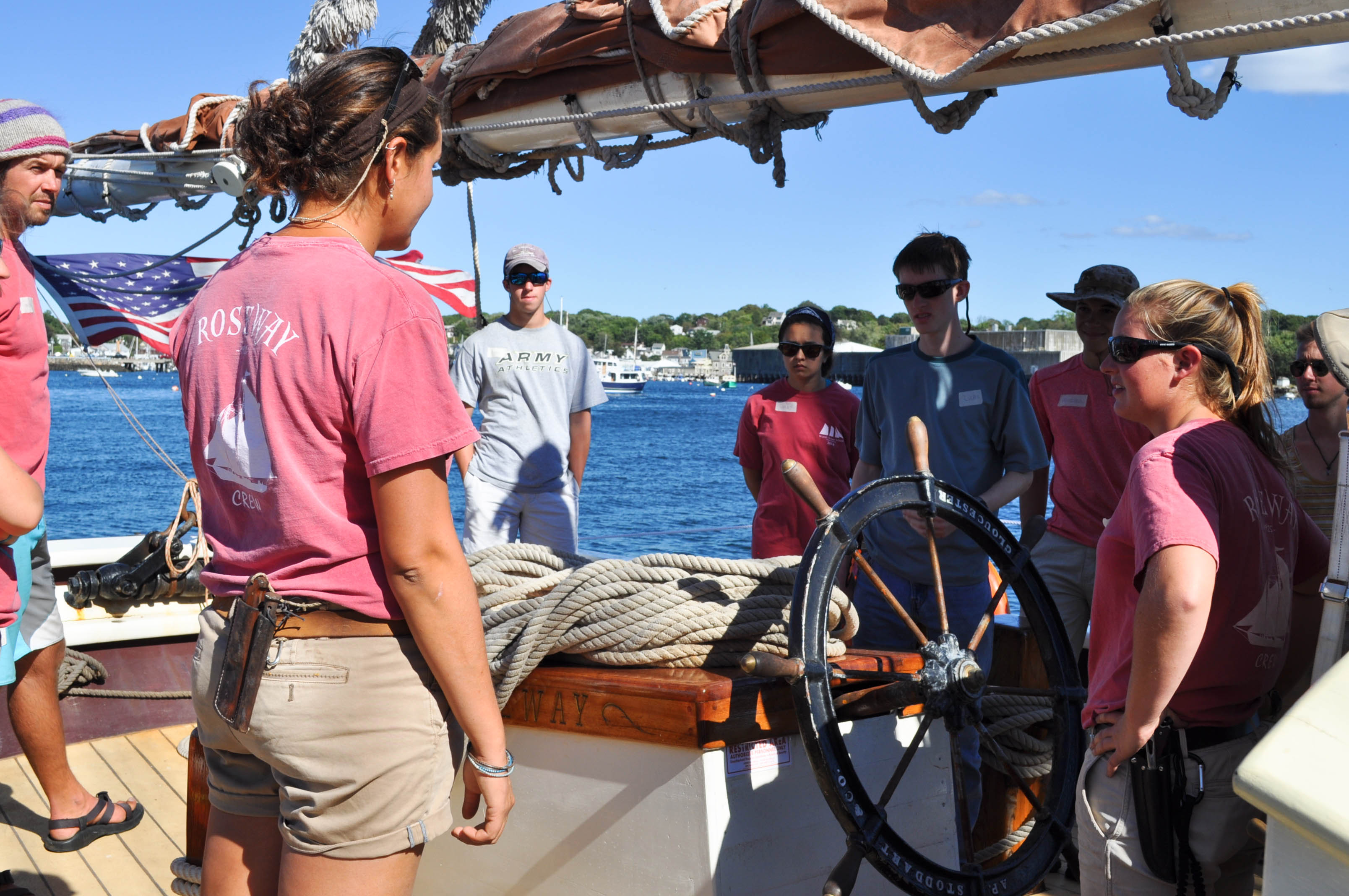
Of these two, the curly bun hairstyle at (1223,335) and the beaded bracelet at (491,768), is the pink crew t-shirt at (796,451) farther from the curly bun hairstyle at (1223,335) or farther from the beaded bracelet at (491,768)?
the beaded bracelet at (491,768)

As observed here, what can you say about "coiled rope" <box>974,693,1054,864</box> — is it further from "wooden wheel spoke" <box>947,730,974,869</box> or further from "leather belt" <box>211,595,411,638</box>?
"leather belt" <box>211,595,411,638</box>

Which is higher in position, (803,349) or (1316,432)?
(803,349)

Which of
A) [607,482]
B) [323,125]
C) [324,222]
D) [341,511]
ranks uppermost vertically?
[323,125]

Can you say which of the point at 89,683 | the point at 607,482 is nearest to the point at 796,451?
the point at 89,683

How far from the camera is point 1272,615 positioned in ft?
5.39

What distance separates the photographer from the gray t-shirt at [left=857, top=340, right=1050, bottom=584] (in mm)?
2877

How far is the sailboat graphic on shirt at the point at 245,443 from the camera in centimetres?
127

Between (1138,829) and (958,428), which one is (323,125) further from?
(958,428)

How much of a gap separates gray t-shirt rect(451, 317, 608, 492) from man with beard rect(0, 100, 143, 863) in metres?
1.62

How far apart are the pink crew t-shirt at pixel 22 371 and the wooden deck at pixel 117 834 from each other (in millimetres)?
1014

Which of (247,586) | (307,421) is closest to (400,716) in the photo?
(247,586)

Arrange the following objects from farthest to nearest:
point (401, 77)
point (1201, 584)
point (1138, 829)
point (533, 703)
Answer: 1. point (533, 703)
2. point (1138, 829)
3. point (1201, 584)
4. point (401, 77)

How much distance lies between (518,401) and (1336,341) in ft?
9.68

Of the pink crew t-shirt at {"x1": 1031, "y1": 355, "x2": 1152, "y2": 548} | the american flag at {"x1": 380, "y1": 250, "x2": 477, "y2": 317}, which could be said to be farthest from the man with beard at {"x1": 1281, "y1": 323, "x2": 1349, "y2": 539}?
the american flag at {"x1": 380, "y1": 250, "x2": 477, "y2": 317}
